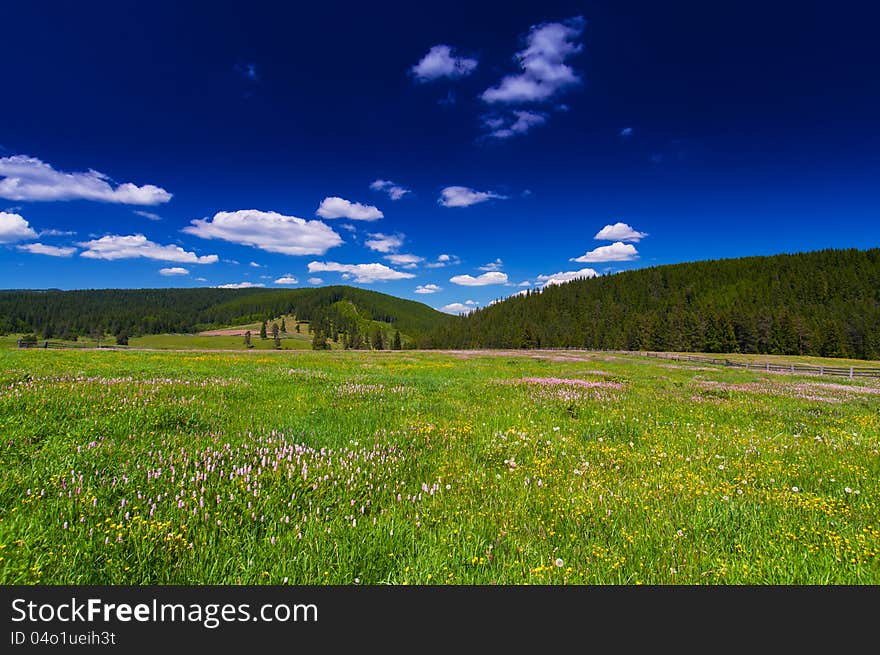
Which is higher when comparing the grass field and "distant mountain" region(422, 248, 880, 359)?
"distant mountain" region(422, 248, 880, 359)

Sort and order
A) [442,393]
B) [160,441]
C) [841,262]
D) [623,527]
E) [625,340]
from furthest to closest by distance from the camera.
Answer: [841,262], [625,340], [442,393], [160,441], [623,527]

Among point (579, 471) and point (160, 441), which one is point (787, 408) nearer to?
point (579, 471)

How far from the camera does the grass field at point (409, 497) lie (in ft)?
9.78

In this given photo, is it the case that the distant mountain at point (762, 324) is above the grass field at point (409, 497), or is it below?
above

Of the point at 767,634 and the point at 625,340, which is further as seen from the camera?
the point at 625,340

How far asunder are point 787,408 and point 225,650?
14987 millimetres

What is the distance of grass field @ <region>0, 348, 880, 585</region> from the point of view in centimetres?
298

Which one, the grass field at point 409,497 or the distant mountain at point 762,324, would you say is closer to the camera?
the grass field at point 409,497

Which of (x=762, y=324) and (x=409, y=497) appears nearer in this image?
(x=409, y=497)

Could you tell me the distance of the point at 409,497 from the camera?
4293 mm

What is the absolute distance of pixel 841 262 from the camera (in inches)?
7534

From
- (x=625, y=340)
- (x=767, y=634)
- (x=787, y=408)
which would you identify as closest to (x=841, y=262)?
(x=625, y=340)

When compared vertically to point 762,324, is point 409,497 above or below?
below

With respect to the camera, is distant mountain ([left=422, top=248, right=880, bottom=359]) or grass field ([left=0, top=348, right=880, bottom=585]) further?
distant mountain ([left=422, top=248, right=880, bottom=359])
